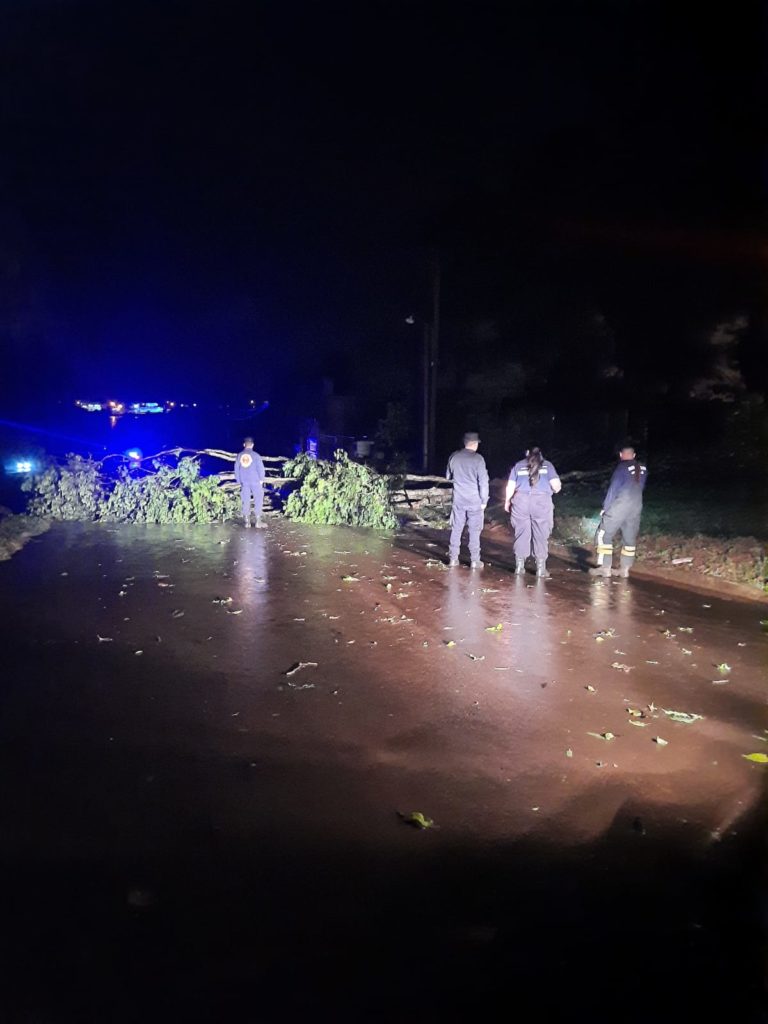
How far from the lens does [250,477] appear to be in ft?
41.6

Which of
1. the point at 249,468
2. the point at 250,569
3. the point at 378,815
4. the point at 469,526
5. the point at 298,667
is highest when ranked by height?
the point at 249,468

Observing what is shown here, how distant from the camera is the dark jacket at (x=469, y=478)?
30.4 ft

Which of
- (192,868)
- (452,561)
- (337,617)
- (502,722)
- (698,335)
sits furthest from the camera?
(698,335)

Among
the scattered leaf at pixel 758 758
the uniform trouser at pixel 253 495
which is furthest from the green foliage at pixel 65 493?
the scattered leaf at pixel 758 758

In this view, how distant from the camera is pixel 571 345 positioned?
20125 mm

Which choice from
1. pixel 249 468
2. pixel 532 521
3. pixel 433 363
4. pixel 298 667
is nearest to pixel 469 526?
pixel 532 521

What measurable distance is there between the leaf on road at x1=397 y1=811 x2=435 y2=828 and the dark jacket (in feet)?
18.9

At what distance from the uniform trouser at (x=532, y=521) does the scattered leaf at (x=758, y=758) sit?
452 cm

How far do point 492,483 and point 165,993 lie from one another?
13888 mm

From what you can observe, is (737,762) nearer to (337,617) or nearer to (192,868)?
(192,868)

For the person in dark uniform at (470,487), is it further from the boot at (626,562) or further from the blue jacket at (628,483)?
the boot at (626,562)

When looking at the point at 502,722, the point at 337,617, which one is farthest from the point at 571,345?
the point at 502,722

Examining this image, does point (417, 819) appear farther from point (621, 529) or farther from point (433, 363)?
point (433, 363)

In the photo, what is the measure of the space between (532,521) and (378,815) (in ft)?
18.9
